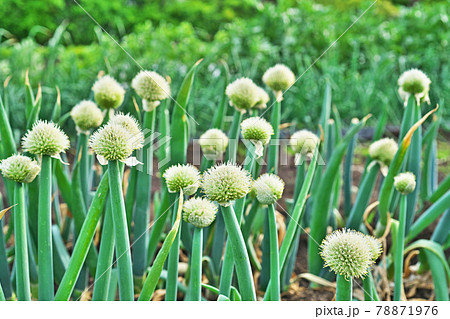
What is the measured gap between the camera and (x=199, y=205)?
550 millimetres

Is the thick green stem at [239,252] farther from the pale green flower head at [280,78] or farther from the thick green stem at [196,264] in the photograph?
the pale green flower head at [280,78]

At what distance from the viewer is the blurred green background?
2125 mm

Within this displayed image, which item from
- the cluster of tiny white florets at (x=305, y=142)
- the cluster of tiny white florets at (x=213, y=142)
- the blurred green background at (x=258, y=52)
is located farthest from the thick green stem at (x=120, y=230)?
the blurred green background at (x=258, y=52)

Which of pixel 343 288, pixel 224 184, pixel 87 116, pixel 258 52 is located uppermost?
pixel 258 52

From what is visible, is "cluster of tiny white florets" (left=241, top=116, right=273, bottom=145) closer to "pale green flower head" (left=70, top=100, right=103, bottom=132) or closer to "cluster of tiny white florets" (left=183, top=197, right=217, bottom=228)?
"cluster of tiny white florets" (left=183, top=197, right=217, bottom=228)

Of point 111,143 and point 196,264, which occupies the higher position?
point 111,143

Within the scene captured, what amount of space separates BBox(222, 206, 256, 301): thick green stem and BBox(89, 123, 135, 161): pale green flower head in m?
0.12

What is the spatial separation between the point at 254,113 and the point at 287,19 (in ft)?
7.10

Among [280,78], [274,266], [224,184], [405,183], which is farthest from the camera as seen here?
[280,78]

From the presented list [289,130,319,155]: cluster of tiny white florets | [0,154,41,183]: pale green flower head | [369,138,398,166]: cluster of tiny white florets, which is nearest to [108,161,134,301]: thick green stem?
[0,154,41,183]: pale green flower head

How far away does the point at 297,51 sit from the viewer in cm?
272

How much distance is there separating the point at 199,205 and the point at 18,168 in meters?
0.21

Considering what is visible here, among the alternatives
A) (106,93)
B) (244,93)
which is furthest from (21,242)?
(244,93)

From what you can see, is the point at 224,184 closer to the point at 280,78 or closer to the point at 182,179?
the point at 182,179
